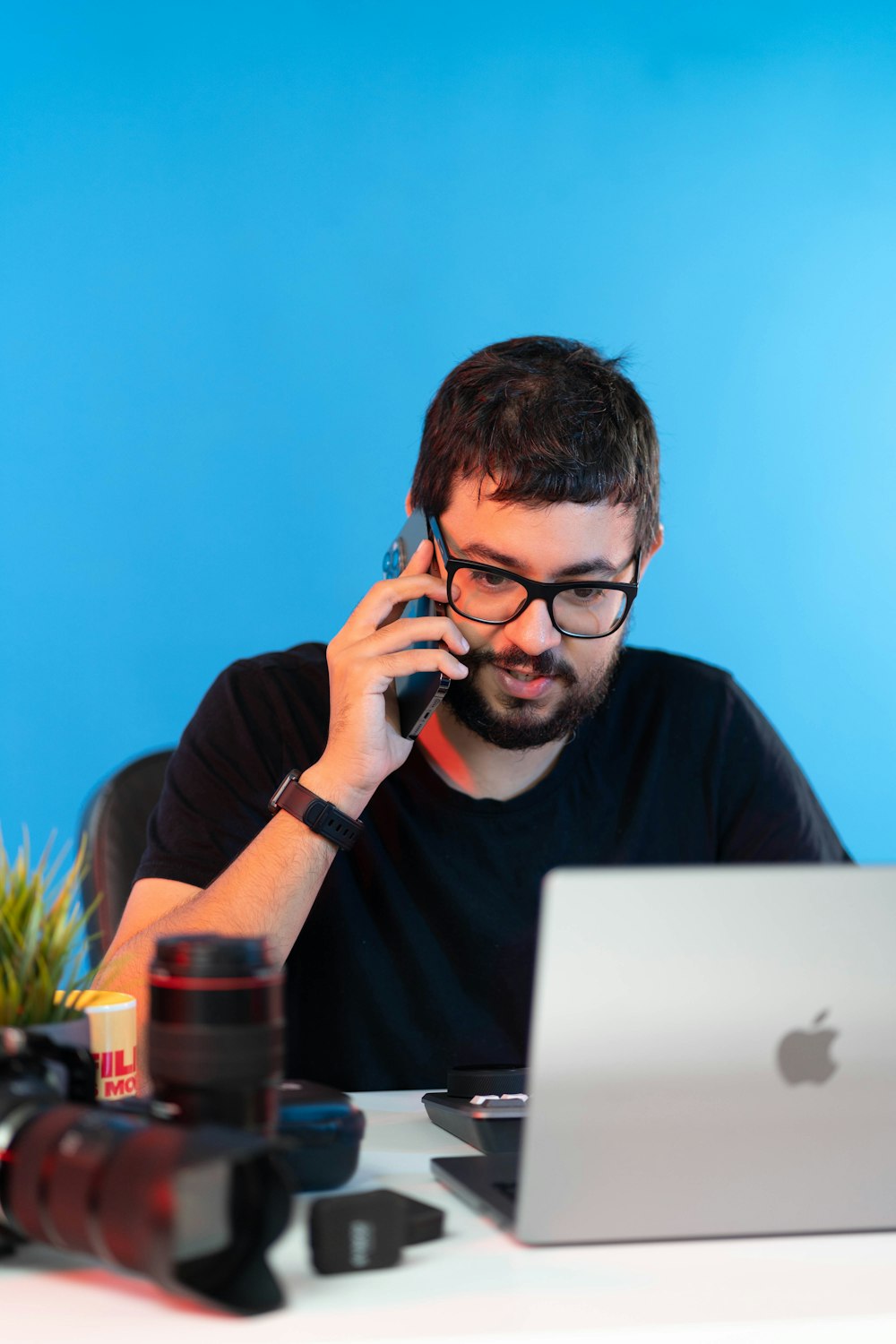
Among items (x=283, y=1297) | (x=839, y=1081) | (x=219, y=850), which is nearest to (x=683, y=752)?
(x=219, y=850)

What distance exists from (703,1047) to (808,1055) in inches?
2.8

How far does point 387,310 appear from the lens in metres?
3.24

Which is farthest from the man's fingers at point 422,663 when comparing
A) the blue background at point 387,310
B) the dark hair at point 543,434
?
the blue background at point 387,310

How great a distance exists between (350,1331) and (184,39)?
2.92 m

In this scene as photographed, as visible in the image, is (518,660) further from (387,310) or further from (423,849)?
(387,310)

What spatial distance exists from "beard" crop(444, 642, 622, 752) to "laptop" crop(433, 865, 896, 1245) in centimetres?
85

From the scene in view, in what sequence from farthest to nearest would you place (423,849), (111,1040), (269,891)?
(423,849) < (269,891) < (111,1040)

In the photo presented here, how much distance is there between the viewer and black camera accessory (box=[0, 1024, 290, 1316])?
2.37ft

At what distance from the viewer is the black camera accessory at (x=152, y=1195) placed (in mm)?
723

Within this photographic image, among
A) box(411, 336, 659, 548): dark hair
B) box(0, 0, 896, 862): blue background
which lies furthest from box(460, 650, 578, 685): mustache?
box(0, 0, 896, 862): blue background

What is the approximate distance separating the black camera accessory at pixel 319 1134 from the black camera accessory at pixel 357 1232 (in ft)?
0.39

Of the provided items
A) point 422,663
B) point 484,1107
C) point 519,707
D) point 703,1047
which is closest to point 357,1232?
point 703,1047

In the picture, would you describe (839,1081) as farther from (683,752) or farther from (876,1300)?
(683,752)

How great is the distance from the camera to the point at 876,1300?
2.75 ft
